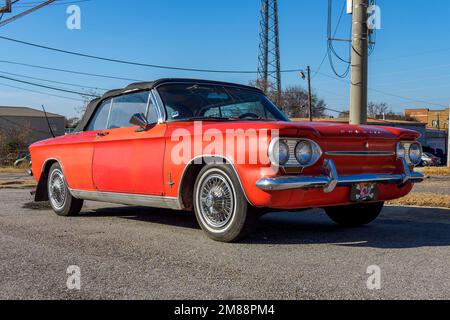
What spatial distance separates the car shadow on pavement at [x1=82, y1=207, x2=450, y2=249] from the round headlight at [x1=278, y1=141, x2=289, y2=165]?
915 mm

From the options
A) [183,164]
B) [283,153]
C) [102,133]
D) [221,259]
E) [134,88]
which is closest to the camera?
[221,259]

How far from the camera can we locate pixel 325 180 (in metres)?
4.40

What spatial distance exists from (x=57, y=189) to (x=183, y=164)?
3.03 metres

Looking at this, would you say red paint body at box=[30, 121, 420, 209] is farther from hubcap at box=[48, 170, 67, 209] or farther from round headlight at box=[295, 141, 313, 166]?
hubcap at box=[48, 170, 67, 209]

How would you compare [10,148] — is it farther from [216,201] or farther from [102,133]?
[216,201]

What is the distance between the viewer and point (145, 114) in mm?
5859

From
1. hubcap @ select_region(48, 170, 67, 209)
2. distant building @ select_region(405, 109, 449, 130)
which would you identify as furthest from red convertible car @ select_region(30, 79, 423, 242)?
distant building @ select_region(405, 109, 449, 130)

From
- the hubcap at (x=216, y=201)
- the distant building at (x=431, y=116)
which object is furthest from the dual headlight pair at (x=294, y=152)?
the distant building at (x=431, y=116)

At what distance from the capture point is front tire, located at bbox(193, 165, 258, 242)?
4.58 m

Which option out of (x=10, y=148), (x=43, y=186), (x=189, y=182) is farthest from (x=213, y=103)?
(x=10, y=148)

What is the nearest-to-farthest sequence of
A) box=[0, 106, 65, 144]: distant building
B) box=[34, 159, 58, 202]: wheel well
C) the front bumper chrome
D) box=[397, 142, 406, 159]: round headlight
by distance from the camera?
the front bumper chrome → box=[397, 142, 406, 159]: round headlight → box=[34, 159, 58, 202]: wheel well → box=[0, 106, 65, 144]: distant building

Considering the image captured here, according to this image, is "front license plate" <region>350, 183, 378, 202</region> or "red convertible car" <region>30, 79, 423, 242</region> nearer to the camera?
"red convertible car" <region>30, 79, 423, 242</region>

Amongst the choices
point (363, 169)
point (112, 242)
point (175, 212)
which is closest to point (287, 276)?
point (363, 169)

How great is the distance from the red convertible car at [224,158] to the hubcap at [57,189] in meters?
0.16
